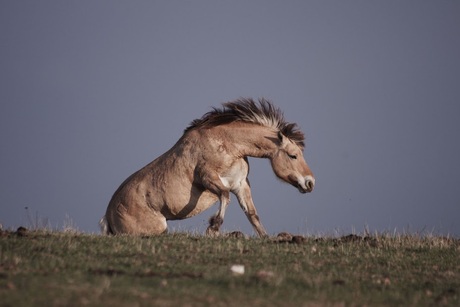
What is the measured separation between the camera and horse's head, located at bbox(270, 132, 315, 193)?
15.2 metres

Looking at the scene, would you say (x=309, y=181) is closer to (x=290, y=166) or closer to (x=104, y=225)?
(x=290, y=166)

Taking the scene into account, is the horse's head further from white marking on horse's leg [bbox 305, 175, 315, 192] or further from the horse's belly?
the horse's belly

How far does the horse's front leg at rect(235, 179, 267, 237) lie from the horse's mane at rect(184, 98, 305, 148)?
1.41 meters

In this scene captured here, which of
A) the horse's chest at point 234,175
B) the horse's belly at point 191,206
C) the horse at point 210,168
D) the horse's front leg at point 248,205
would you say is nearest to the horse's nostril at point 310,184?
the horse at point 210,168

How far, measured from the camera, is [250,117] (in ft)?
50.6

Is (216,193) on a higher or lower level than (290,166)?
lower

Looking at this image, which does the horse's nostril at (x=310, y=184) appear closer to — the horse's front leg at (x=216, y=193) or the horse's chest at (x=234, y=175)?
the horse's chest at (x=234, y=175)

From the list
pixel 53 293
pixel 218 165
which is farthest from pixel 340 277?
pixel 218 165

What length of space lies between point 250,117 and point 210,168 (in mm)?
1619

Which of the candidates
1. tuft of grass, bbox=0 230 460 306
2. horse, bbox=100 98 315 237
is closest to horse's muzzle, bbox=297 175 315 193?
horse, bbox=100 98 315 237

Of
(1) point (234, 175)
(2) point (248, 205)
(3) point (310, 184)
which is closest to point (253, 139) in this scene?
(1) point (234, 175)

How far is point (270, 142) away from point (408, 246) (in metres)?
4.11

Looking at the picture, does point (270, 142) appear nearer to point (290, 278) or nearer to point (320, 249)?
point (320, 249)

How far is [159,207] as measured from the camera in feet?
50.1
